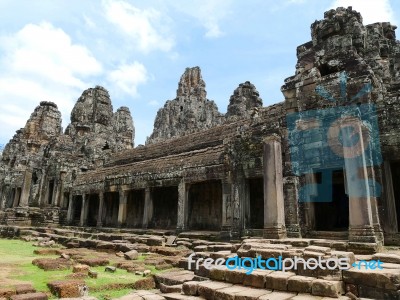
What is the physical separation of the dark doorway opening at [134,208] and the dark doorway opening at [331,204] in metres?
11.7

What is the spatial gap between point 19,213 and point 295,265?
75.3 feet

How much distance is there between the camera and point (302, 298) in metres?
4.20

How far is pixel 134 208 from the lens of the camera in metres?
20.4

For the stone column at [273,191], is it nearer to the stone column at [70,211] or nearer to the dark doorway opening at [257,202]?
the dark doorway opening at [257,202]

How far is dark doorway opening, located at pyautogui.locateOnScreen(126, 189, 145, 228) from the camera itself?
790 inches

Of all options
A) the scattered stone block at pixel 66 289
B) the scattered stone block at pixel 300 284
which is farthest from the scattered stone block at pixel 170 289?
the scattered stone block at pixel 300 284

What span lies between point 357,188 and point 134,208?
50.5 feet

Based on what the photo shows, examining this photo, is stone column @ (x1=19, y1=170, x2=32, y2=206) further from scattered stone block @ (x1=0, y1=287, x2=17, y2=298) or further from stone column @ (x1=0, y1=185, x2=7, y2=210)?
scattered stone block @ (x1=0, y1=287, x2=17, y2=298)

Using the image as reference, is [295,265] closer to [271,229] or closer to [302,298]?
[302,298]

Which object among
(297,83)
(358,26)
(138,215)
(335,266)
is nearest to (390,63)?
(358,26)

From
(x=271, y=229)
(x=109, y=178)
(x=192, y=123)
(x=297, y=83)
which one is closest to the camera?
(x=271, y=229)

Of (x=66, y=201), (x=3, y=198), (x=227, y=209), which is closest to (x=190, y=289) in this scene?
(x=227, y=209)

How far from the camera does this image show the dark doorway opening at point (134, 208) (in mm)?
20062

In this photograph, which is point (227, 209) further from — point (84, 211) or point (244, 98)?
point (244, 98)
